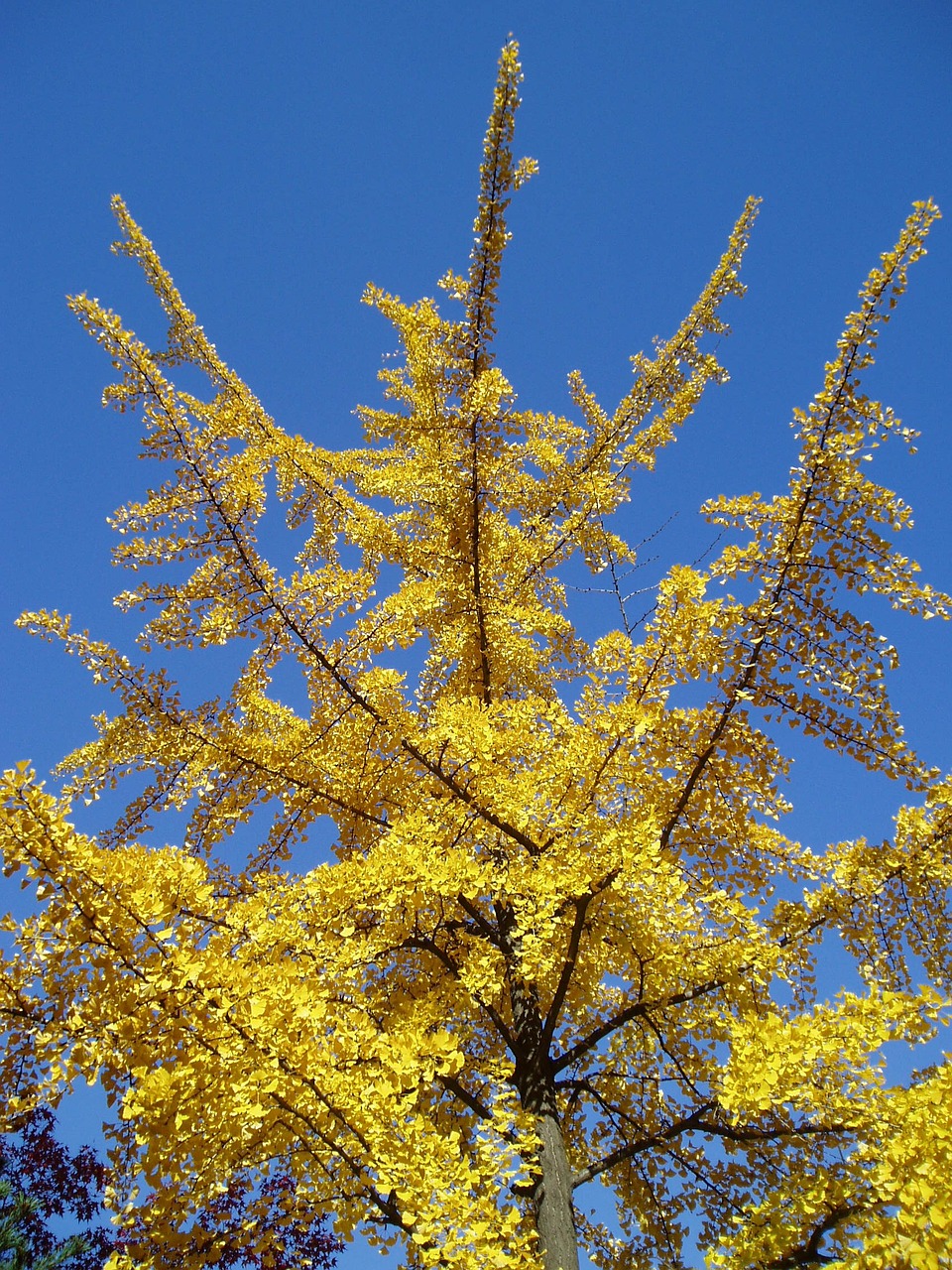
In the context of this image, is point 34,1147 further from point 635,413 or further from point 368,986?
point 635,413

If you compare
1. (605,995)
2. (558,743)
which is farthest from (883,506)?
(605,995)

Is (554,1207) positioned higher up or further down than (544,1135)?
further down

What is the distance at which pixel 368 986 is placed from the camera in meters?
4.67

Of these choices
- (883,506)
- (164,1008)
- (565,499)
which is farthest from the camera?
(565,499)

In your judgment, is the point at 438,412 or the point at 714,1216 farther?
the point at 438,412

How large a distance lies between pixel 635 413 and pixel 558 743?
3748 mm

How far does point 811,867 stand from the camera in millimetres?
4141

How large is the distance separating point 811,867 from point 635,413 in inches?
167

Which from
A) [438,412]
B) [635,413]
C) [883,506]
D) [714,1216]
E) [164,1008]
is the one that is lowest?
[714,1216]

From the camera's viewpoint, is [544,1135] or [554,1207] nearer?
[554,1207]

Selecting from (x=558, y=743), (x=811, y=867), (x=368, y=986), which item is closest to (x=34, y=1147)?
(x=368, y=986)

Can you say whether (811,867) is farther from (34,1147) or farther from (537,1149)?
(34,1147)

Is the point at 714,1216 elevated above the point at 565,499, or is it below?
below

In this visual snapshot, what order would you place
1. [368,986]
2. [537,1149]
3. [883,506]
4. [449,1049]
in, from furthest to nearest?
1. [368,986]
2. [537,1149]
3. [883,506]
4. [449,1049]
